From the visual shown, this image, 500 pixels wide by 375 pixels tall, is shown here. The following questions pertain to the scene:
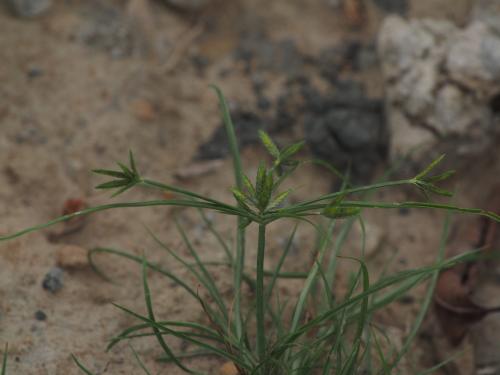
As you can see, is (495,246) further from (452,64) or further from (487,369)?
(452,64)

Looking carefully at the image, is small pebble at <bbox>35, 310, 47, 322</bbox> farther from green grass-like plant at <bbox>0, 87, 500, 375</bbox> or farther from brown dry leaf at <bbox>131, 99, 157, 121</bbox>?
brown dry leaf at <bbox>131, 99, 157, 121</bbox>

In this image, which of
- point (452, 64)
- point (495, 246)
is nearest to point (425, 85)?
point (452, 64)

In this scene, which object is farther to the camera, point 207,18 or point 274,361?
point 207,18

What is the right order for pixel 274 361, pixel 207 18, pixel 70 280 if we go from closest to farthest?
pixel 274 361
pixel 70 280
pixel 207 18

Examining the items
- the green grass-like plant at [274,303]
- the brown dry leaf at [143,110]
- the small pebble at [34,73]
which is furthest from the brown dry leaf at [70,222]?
the small pebble at [34,73]

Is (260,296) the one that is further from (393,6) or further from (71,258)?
(393,6)

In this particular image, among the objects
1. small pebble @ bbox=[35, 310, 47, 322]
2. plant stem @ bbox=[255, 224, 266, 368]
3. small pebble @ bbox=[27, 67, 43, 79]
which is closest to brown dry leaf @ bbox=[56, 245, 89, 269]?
small pebble @ bbox=[35, 310, 47, 322]

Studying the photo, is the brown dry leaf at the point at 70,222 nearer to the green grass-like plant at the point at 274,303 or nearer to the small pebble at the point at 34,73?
the green grass-like plant at the point at 274,303
